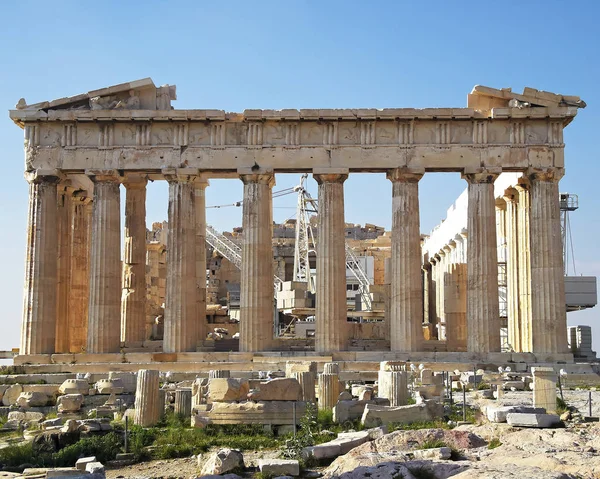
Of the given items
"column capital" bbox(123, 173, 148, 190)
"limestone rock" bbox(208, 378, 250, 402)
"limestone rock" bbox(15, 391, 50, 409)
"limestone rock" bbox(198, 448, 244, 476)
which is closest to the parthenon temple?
"column capital" bbox(123, 173, 148, 190)

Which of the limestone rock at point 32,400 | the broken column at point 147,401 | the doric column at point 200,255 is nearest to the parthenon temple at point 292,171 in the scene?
the doric column at point 200,255

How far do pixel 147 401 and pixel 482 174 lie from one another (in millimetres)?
19289

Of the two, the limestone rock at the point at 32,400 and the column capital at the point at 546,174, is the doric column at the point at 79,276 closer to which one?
the limestone rock at the point at 32,400

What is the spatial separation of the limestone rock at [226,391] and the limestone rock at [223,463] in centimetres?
605

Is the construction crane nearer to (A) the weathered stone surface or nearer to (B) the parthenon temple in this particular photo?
(B) the parthenon temple

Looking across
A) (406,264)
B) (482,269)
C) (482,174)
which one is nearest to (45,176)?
(406,264)

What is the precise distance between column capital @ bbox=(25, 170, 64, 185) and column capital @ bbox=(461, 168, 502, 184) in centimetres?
1623

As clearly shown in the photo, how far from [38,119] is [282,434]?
21806mm

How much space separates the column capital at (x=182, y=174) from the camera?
1591 inches

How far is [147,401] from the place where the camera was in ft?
83.0

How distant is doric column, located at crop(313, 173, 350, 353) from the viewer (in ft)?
131

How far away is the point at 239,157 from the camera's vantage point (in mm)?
40406

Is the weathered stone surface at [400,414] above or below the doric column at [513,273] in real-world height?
below

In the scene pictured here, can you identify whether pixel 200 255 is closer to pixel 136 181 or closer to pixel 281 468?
pixel 136 181
